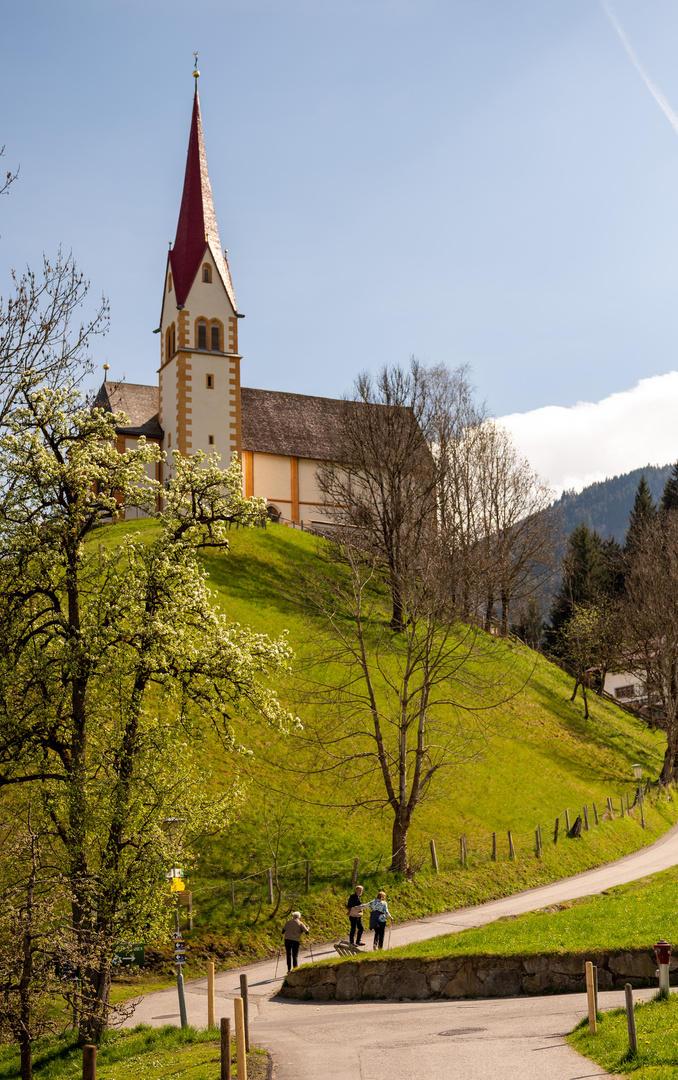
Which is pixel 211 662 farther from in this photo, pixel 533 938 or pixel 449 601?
pixel 449 601

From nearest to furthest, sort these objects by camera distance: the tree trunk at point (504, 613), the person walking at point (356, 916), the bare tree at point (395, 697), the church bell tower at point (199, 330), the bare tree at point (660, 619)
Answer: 1. the person walking at point (356, 916)
2. the bare tree at point (395, 697)
3. the bare tree at point (660, 619)
4. the tree trunk at point (504, 613)
5. the church bell tower at point (199, 330)

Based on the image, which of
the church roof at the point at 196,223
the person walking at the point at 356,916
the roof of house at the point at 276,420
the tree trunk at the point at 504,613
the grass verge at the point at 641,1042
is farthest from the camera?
the roof of house at the point at 276,420

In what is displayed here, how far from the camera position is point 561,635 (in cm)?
6938

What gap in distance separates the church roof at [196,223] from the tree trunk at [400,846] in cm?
4305

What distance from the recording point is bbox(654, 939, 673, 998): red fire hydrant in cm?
1249

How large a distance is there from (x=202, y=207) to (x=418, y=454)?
24.8 meters

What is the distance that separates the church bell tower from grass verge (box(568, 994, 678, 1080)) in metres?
50.2

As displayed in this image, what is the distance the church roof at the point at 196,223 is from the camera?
63.0 metres

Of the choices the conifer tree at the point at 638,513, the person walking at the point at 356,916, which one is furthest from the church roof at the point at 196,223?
the person walking at the point at 356,916

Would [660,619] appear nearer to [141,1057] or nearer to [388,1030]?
[388,1030]

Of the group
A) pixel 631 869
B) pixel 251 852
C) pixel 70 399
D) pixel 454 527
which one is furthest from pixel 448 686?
pixel 70 399

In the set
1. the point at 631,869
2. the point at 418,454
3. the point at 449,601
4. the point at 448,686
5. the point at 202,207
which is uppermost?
the point at 202,207

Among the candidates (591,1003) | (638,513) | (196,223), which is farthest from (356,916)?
(638,513)

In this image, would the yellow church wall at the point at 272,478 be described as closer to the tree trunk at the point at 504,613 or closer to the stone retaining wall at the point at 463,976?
the tree trunk at the point at 504,613
